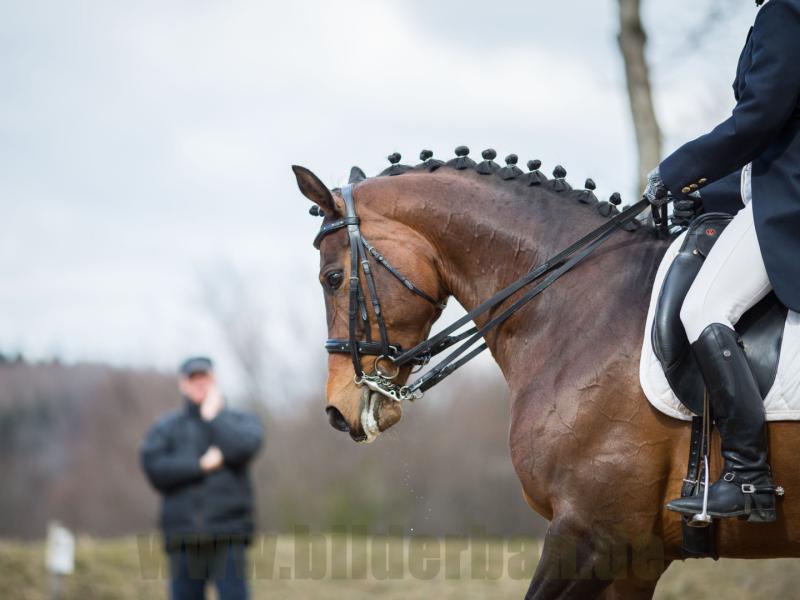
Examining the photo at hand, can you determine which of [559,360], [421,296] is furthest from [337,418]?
[559,360]

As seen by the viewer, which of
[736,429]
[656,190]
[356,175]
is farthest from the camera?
[356,175]

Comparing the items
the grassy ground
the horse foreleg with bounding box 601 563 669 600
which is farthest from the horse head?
the grassy ground

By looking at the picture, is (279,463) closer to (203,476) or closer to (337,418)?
(203,476)

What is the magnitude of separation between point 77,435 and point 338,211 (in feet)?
102

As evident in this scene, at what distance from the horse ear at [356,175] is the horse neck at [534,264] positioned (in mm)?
303

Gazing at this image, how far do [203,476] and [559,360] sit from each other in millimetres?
4612

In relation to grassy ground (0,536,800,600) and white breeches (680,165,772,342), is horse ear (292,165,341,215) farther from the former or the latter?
grassy ground (0,536,800,600)

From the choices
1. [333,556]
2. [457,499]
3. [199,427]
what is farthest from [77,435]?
[199,427]

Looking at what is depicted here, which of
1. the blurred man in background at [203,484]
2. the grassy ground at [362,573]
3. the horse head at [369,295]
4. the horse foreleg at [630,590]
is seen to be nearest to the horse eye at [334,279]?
the horse head at [369,295]

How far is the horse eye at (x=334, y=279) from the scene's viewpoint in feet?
13.8

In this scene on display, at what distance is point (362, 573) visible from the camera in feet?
33.9

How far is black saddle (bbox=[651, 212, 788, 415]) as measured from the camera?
340cm

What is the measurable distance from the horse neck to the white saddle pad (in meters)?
0.09

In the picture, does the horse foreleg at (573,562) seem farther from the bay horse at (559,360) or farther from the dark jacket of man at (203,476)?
the dark jacket of man at (203,476)
